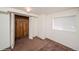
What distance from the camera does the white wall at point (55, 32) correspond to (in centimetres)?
177

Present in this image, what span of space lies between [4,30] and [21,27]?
69.6 inches

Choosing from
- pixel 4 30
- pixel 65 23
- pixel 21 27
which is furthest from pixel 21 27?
pixel 65 23

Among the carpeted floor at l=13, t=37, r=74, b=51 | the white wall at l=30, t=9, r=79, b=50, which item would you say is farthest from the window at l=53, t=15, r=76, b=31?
the carpeted floor at l=13, t=37, r=74, b=51

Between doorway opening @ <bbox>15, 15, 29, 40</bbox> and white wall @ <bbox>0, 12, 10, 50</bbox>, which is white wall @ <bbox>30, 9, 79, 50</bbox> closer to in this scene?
doorway opening @ <bbox>15, 15, 29, 40</bbox>

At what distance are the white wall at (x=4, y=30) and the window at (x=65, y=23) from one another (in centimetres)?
175

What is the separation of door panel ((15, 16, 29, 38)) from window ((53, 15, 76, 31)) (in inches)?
69.6

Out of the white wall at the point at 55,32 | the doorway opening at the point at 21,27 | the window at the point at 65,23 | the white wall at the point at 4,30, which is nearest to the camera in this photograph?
the white wall at the point at 4,30

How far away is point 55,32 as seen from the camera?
2.51 m

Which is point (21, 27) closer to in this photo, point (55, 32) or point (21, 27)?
point (21, 27)

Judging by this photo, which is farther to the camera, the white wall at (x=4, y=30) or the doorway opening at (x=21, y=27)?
the doorway opening at (x=21, y=27)

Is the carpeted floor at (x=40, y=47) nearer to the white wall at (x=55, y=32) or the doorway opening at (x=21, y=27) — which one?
the white wall at (x=55, y=32)

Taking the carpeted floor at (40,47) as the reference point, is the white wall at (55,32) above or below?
above

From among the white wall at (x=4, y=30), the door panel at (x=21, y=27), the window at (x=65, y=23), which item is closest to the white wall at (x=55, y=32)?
the window at (x=65, y=23)
